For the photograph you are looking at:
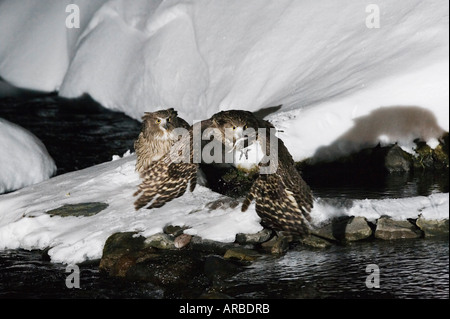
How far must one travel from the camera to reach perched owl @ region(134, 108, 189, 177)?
31.9 ft

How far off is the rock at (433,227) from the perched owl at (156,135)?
12.7ft

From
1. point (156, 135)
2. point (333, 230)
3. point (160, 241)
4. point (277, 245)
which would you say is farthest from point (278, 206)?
point (156, 135)

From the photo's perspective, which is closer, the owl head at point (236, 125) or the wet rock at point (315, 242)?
the owl head at point (236, 125)

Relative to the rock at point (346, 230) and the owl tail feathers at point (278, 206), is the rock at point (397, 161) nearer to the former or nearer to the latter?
the rock at point (346, 230)

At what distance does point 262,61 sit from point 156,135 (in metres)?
4.09

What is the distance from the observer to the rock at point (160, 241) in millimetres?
8258

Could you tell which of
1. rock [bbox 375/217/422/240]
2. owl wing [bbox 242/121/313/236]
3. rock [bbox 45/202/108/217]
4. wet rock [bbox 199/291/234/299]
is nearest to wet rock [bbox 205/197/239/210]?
owl wing [bbox 242/121/313/236]

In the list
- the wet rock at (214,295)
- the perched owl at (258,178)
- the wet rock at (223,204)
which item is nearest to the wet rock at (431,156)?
the perched owl at (258,178)

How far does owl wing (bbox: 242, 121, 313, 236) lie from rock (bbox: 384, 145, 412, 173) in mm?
1607

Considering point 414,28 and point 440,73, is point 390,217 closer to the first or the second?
point 440,73

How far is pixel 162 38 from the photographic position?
16.8m

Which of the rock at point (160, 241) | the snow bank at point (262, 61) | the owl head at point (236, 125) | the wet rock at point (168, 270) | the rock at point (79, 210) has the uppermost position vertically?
the snow bank at point (262, 61)

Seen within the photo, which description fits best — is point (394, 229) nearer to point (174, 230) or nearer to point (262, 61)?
point (174, 230)

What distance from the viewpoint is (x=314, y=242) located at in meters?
7.68
